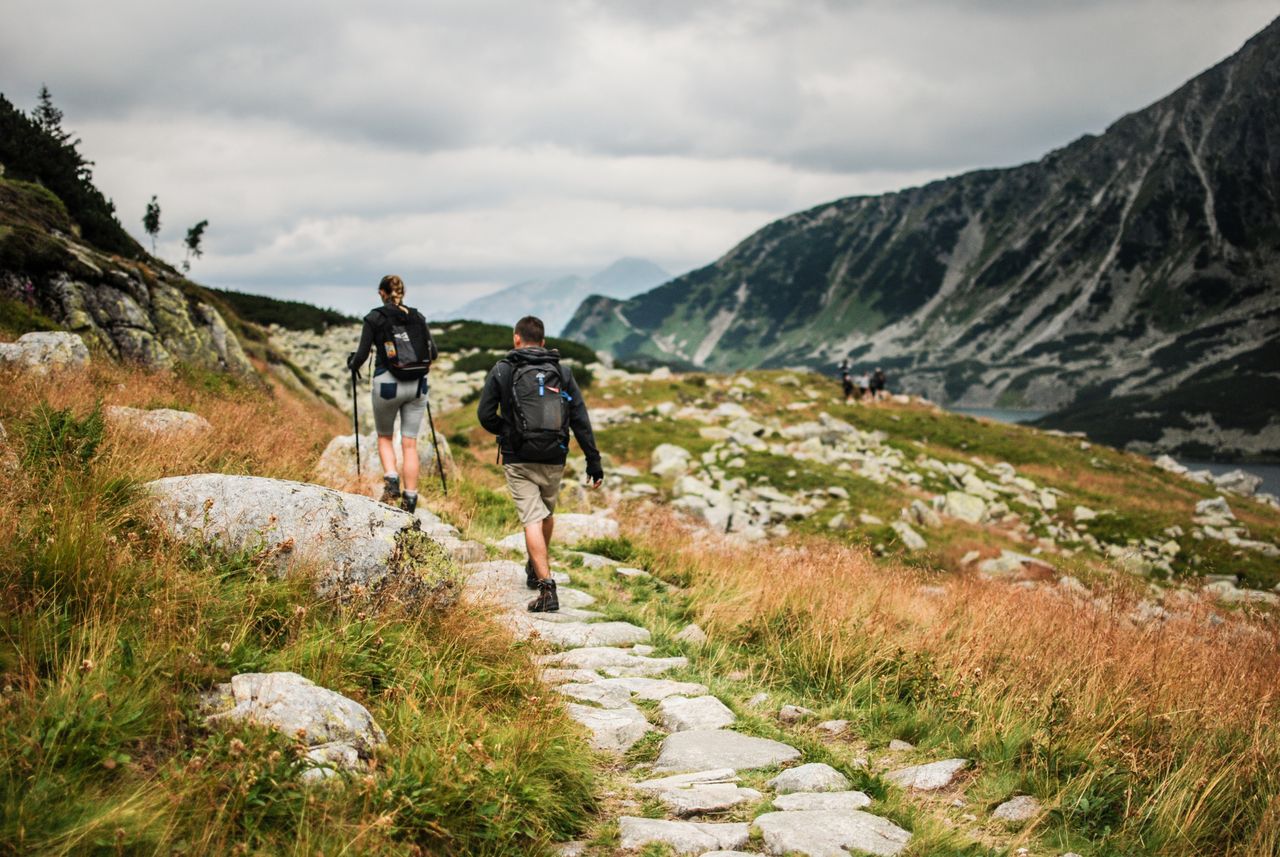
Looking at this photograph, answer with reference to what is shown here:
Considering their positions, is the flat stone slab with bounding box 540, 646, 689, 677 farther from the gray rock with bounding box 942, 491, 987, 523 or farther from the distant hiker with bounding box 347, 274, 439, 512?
the gray rock with bounding box 942, 491, 987, 523

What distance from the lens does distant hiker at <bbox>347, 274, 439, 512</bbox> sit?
29.0ft

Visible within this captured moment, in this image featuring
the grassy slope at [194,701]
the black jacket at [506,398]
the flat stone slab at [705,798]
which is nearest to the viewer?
the grassy slope at [194,701]

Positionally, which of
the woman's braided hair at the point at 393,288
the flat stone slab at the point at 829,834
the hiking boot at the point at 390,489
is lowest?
the flat stone slab at the point at 829,834

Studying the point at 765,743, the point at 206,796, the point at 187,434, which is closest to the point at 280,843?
the point at 206,796

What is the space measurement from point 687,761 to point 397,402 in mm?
6309

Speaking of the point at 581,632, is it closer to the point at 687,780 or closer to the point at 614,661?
the point at 614,661

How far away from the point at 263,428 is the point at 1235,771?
11.2 meters

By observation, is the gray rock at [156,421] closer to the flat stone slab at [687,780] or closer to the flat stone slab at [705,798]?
the flat stone slab at [687,780]

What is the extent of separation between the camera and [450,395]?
40062 mm

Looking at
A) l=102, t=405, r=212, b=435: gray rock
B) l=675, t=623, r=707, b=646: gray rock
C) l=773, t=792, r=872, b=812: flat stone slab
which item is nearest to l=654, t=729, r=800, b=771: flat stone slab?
l=773, t=792, r=872, b=812: flat stone slab

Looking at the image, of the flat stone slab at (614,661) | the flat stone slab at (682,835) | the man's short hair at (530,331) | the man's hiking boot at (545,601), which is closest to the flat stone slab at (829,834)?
the flat stone slab at (682,835)

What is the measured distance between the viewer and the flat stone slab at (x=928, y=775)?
14.3 ft

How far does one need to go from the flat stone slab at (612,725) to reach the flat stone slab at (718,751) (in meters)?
0.23

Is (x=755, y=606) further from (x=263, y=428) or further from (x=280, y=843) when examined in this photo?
(x=263, y=428)
